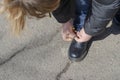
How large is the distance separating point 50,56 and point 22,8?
2.56 ft

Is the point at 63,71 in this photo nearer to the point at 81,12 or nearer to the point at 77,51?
the point at 77,51

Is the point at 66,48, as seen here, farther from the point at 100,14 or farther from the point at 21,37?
the point at 100,14

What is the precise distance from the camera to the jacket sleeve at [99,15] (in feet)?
5.46

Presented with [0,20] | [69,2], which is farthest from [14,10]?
[0,20]

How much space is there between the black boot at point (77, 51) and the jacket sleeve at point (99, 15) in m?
0.20

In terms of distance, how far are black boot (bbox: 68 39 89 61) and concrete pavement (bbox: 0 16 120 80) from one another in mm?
34

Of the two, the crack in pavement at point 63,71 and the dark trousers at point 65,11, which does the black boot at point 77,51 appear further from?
the dark trousers at point 65,11

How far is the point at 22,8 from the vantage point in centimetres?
142

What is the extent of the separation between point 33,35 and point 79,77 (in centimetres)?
48

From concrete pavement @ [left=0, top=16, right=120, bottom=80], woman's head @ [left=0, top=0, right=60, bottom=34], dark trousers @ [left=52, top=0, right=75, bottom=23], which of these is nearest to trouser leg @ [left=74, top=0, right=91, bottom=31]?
dark trousers @ [left=52, top=0, right=75, bottom=23]

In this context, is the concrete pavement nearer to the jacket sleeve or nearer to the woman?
the woman

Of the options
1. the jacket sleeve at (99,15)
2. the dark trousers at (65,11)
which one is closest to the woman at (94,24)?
the jacket sleeve at (99,15)

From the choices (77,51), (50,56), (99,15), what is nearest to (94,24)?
(99,15)

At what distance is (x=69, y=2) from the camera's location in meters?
1.81
